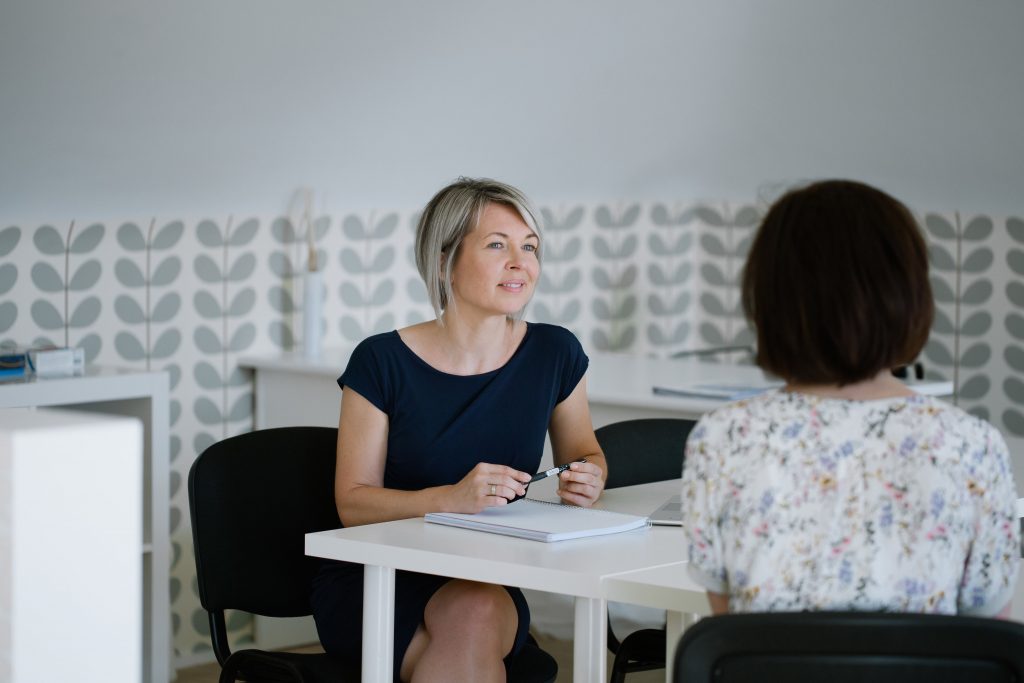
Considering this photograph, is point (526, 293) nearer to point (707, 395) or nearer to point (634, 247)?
point (707, 395)

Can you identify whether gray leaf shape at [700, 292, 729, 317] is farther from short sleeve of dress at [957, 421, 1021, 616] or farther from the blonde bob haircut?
short sleeve of dress at [957, 421, 1021, 616]

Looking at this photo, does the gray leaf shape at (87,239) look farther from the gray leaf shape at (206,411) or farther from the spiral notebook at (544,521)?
the spiral notebook at (544,521)

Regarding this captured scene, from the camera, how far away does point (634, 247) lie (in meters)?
4.68

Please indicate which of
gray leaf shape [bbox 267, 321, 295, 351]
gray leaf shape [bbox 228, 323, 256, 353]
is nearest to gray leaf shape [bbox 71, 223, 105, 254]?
gray leaf shape [bbox 228, 323, 256, 353]

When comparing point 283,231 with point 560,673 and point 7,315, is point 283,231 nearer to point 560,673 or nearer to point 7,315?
point 7,315

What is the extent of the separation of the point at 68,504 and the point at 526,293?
46.7 inches

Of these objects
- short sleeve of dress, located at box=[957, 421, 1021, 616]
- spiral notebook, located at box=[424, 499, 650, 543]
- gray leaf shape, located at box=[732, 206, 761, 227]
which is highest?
gray leaf shape, located at box=[732, 206, 761, 227]

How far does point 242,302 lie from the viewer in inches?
146

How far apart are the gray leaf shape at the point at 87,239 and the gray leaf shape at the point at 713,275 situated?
2.23 m

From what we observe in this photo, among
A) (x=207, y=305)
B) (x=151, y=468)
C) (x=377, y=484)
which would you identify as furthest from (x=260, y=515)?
(x=207, y=305)

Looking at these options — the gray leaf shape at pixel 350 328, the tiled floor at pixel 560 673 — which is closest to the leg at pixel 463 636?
the tiled floor at pixel 560 673

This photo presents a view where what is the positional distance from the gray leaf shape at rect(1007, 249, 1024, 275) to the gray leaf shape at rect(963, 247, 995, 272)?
0.05 m

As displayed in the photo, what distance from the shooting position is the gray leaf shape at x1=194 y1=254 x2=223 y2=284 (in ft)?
11.8

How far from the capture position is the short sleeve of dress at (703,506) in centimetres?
137
